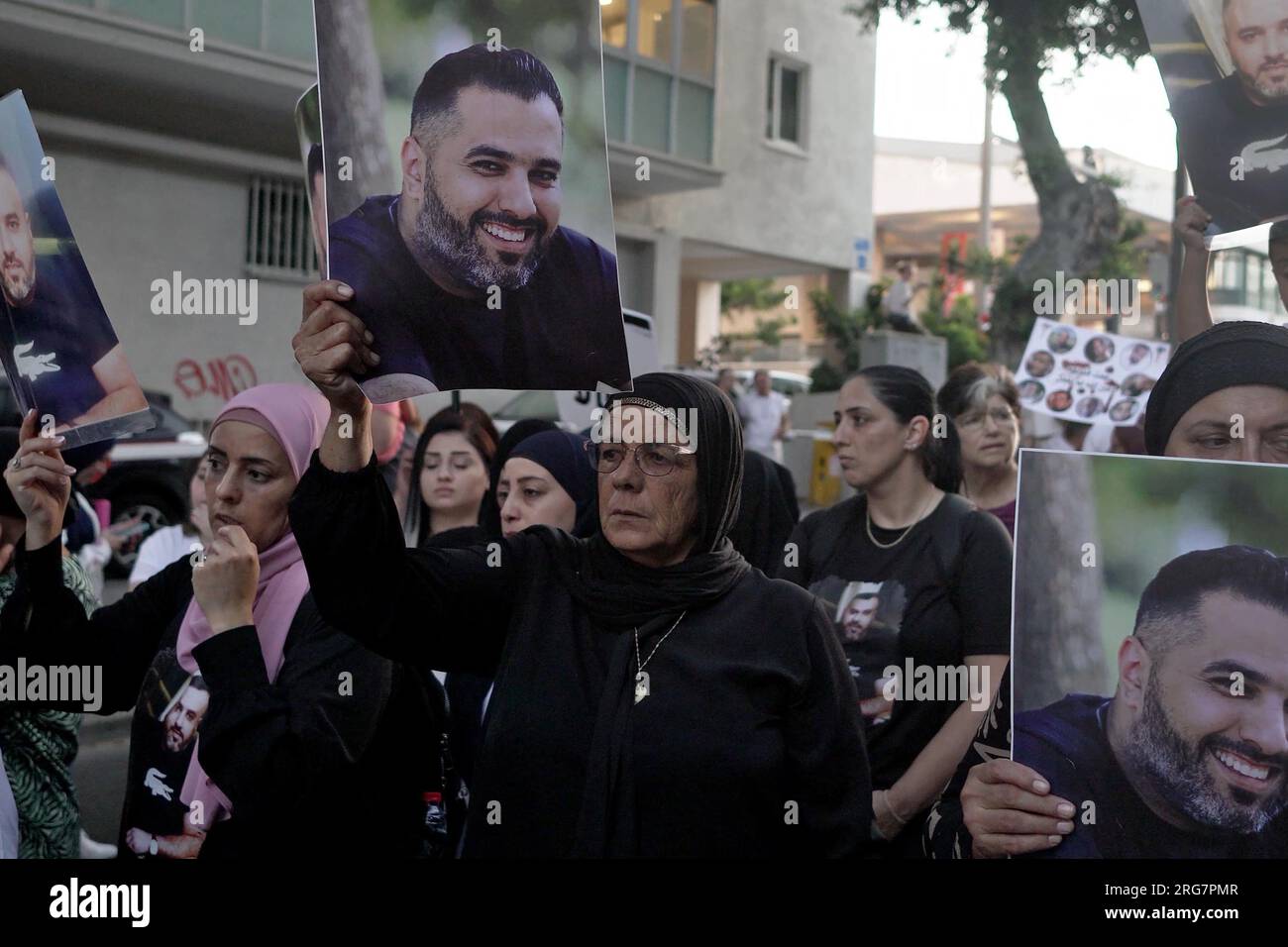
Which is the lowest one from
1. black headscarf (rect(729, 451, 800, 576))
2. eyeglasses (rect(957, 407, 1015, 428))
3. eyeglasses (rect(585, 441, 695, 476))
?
black headscarf (rect(729, 451, 800, 576))

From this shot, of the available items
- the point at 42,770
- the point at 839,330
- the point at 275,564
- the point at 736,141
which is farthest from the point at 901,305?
the point at 275,564

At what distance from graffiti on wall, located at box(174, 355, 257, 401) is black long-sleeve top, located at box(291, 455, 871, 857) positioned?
1256cm

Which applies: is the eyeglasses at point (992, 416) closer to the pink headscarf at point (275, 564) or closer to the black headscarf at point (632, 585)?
the black headscarf at point (632, 585)

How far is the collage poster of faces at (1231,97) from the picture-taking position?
2457 millimetres

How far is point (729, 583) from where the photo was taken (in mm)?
2199

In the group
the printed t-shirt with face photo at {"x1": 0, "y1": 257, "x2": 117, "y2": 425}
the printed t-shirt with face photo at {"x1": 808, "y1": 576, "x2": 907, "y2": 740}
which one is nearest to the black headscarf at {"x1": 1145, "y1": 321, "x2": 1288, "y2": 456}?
the printed t-shirt with face photo at {"x1": 808, "y1": 576, "x2": 907, "y2": 740}

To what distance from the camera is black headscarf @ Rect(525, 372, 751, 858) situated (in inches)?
78.9

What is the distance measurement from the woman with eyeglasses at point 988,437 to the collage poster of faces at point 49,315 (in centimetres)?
273

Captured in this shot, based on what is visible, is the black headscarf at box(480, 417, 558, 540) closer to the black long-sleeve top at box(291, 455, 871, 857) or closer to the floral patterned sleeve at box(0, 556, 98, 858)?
the floral patterned sleeve at box(0, 556, 98, 858)

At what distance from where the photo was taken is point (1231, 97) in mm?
2506

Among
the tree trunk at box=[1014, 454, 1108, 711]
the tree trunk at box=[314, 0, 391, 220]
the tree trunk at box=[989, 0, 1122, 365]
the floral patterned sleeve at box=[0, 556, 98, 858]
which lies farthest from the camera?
the tree trunk at box=[989, 0, 1122, 365]

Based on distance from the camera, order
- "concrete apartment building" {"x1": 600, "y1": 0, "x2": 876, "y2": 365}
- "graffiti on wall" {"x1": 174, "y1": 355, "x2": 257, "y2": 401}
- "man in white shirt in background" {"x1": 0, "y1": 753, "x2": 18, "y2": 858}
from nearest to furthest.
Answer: "man in white shirt in background" {"x1": 0, "y1": 753, "x2": 18, "y2": 858} → "graffiti on wall" {"x1": 174, "y1": 355, "x2": 257, "y2": 401} → "concrete apartment building" {"x1": 600, "y1": 0, "x2": 876, "y2": 365}
